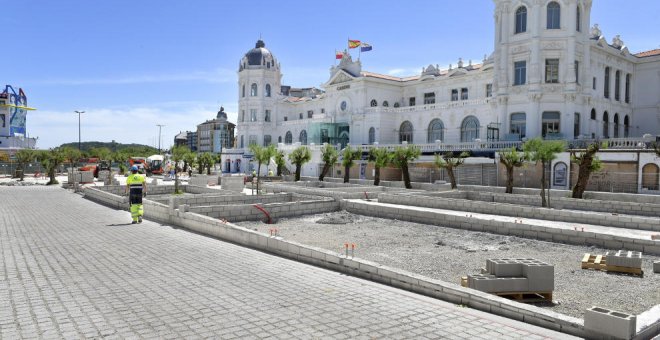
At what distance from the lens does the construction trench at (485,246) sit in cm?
784

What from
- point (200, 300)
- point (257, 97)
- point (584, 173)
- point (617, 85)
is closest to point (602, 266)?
point (200, 300)

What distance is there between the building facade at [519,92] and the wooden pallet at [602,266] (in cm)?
3084

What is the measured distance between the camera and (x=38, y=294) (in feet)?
26.5

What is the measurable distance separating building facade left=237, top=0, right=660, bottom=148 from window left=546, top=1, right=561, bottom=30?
83mm

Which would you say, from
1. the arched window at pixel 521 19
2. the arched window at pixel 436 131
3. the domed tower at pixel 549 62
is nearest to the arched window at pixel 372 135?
the arched window at pixel 436 131

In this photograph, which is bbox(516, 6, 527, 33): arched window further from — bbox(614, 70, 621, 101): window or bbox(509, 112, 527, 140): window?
bbox(614, 70, 621, 101): window

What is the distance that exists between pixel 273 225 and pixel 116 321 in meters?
10.5

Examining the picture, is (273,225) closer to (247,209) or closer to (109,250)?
(247,209)

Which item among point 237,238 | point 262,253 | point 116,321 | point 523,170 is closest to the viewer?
point 116,321

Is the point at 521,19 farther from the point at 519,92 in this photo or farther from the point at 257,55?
the point at 257,55

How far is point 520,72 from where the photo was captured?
4125 centimetres

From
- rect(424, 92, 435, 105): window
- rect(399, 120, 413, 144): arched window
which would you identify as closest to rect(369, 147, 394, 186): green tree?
rect(399, 120, 413, 144): arched window

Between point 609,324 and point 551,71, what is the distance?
126 ft

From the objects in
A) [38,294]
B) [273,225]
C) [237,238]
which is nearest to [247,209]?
[273,225]
